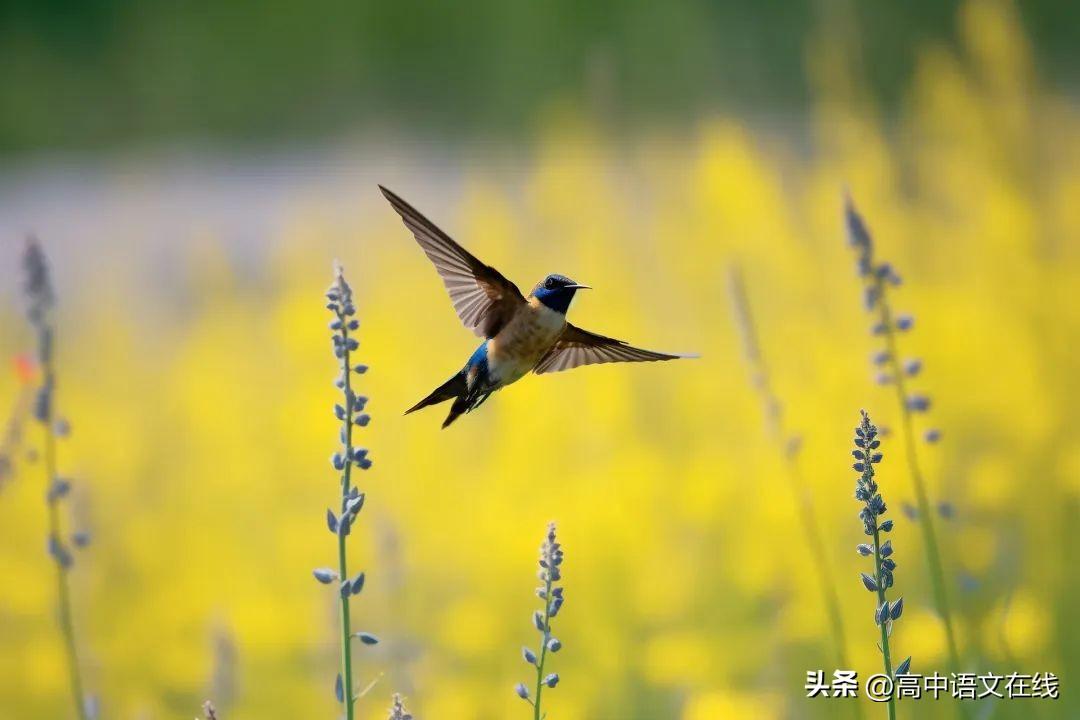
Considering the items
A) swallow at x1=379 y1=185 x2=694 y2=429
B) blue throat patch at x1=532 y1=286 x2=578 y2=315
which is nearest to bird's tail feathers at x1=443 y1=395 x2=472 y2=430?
swallow at x1=379 y1=185 x2=694 y2=429

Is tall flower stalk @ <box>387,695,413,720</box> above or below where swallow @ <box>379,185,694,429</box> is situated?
below

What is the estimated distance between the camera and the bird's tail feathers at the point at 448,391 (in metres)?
0.91

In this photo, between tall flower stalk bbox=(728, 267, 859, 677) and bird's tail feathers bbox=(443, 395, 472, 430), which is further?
tall flower stalk bbox=(728, 267, 859, 677)

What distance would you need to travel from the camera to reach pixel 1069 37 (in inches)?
154

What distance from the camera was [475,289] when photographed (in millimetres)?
1014

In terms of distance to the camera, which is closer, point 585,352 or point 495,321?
point 495,321

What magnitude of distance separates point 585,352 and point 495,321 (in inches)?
5.3

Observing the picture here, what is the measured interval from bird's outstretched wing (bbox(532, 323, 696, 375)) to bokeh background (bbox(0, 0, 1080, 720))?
0.44m

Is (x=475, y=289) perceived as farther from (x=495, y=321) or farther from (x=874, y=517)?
(x=874, y=517)

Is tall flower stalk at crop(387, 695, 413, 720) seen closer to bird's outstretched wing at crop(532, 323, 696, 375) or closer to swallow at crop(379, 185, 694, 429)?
swallow at crop(379, 185, 694, 429)

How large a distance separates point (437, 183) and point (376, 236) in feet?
2.54

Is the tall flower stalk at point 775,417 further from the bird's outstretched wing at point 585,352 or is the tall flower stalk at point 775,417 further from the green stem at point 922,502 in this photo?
the bird's outstretched wing at point 585,352

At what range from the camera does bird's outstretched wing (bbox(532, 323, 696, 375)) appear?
3.31ft

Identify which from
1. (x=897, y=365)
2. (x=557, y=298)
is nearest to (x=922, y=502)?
(x=897, y=365)
